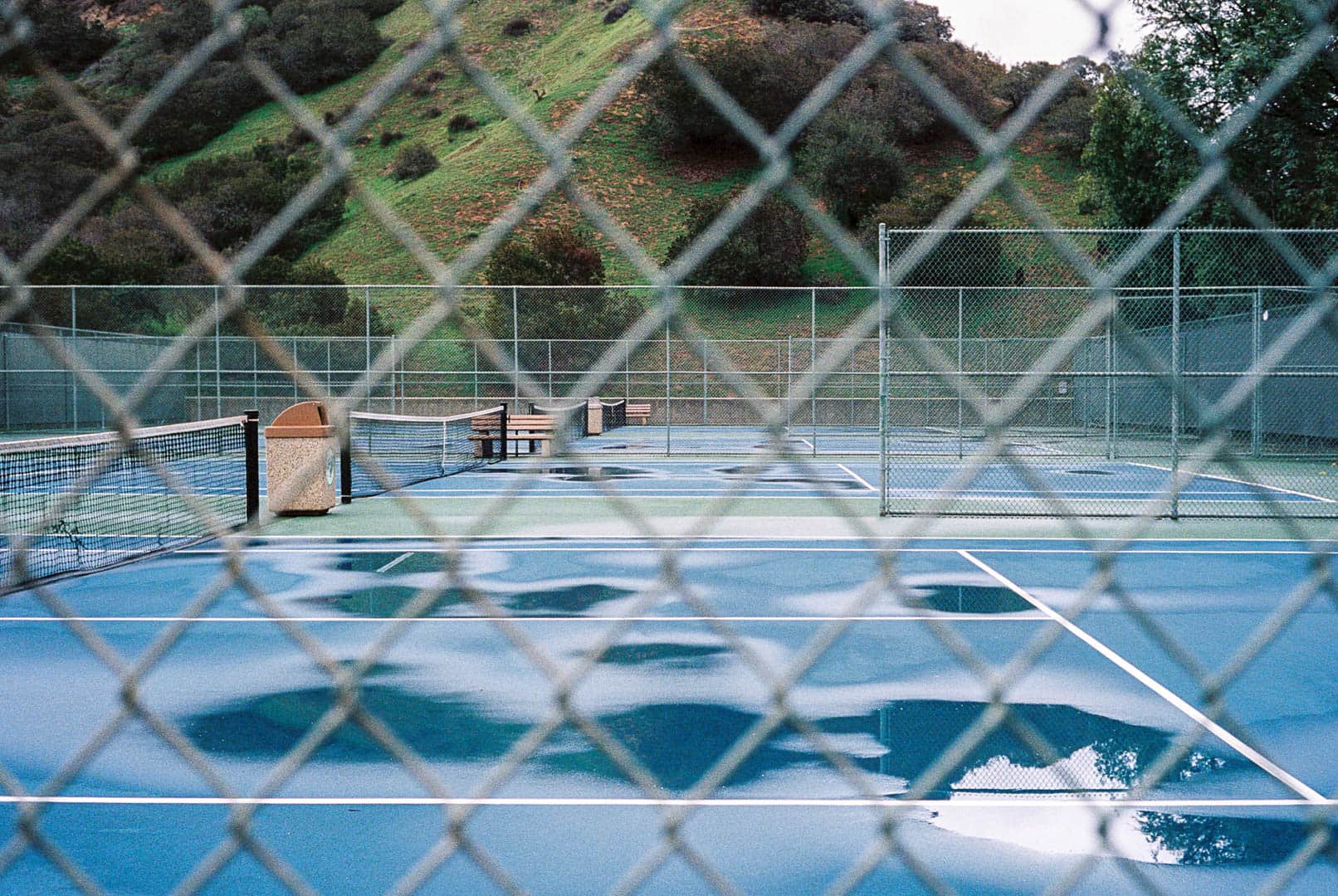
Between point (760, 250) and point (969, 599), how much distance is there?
32.5 metres

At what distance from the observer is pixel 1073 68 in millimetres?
1507

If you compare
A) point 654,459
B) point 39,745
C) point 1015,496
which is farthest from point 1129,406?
point 39,745

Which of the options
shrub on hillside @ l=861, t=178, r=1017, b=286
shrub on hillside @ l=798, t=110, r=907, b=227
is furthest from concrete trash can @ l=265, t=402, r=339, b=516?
shrub on hillside @ l=798, t=110, r=907, b=227

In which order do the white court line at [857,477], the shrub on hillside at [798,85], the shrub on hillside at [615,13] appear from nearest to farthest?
the white court line at [857,477] → the shrub on hillside at [798,85] → the shrub on hillside at [615,13]

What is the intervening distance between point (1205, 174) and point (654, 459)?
19740 millimetres

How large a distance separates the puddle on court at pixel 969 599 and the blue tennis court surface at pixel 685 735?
41 millimetres

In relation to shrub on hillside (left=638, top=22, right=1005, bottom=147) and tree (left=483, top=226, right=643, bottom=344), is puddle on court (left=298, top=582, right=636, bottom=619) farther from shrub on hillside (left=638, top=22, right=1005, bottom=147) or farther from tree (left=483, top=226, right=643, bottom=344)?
shrub on hillside (left=638, top=22, right=1005, bottom=147)

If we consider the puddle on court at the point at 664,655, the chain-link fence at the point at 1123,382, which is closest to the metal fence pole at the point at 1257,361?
the chain-link fence at the point at 1123,382

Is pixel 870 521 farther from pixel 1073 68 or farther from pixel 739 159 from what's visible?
pixel 739 159

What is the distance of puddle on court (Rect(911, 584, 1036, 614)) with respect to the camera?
778 centimetres

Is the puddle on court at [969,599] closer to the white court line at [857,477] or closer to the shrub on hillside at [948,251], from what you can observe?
the white court line at [857,477]

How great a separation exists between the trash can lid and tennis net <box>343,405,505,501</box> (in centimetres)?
40

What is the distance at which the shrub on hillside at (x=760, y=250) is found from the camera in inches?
1544

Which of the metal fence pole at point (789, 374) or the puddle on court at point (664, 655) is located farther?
the puddle on court at point (664, 655)
